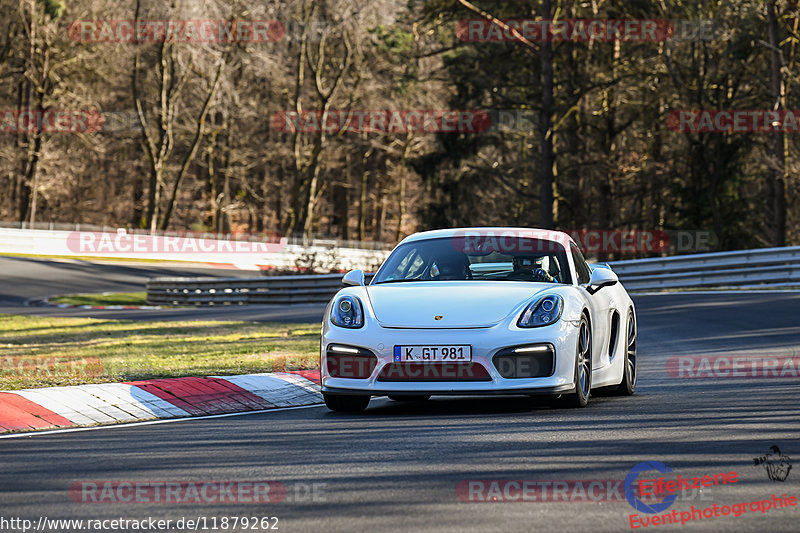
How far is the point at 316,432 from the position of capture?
297 inches

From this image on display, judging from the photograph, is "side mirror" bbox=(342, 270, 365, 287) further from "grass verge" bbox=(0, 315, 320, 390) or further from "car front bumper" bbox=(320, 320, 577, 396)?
"grass verge" bbox=(0, 315, 320, 390)

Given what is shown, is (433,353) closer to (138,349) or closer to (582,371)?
(582,371)

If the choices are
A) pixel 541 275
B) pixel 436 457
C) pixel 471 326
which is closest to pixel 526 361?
pixel 471 326

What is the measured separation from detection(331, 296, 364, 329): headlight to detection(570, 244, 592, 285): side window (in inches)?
75.7

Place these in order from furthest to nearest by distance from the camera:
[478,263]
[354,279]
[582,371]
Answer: [478,263] < [354,279] < [582,371]

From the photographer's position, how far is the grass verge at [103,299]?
1288 inches

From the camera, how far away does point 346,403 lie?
8766 mm

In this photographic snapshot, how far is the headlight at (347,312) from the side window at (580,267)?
192 centimetres

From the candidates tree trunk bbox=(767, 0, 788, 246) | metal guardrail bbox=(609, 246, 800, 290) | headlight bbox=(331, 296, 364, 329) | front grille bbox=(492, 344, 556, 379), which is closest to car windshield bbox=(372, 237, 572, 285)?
headlight bbox=(331, 296, 364, 329)

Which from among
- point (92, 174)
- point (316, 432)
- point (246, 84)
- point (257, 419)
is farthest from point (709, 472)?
point (92, 174)

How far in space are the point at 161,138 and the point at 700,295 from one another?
38.7 m

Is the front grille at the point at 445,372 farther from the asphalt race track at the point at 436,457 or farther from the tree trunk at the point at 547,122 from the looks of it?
the tree trunk at the point at 547,122

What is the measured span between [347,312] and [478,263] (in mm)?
1311

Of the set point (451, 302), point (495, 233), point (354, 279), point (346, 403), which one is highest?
point (495, 233)
